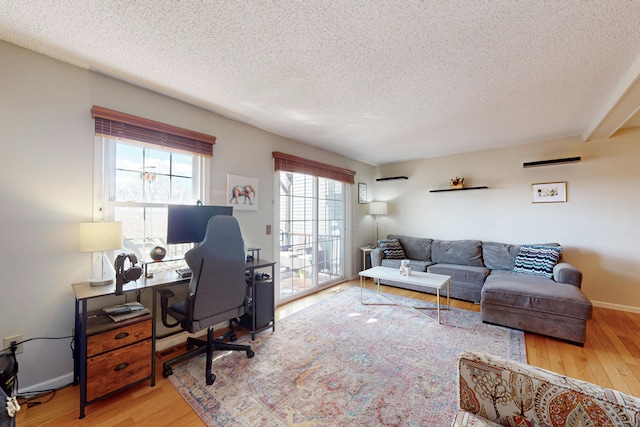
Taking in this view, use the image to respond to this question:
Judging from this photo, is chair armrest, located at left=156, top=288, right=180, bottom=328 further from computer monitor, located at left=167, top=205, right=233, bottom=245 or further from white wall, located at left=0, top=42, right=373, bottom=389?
white wall, located at left=0, top=42, right=373, bottom=389

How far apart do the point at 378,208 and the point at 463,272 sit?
78.7 inches

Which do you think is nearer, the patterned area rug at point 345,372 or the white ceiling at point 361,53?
the white ceiling at point 361,53

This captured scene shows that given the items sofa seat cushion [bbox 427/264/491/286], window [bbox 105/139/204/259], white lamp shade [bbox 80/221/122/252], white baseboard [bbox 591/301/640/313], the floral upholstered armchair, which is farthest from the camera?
sofa seat cushion [bbox 427/264/491/286]

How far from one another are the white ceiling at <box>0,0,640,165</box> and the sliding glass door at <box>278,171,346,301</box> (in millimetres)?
1303

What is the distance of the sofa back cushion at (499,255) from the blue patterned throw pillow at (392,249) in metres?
1.31

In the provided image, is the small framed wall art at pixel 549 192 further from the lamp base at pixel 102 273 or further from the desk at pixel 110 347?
the lamp base at pixel 102 273

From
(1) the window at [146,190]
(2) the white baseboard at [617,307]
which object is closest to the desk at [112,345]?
(1) the window at [146,190]

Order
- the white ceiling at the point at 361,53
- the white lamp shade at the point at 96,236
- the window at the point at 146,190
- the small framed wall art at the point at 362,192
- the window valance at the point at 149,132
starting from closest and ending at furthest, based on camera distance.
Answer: the white ceiling at the point at 361,53 < the white lamp shade at the point at 96,236 < the window valance at the point at 149,132 < the window at the point at 146,190 < the small framed wall art at the point at 362,192

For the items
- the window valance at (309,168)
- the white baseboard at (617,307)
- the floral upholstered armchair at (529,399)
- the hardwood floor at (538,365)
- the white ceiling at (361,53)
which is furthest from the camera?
the window valance at (309,168)

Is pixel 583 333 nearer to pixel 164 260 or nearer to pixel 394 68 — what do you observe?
pixel 394 68

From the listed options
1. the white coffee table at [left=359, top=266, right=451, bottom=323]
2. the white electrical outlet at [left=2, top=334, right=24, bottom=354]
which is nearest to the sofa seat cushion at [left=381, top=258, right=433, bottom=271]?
the white coffee table at [left=359, top=266, right=451, bottom=323]

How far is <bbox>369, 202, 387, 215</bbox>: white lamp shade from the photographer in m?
5.20

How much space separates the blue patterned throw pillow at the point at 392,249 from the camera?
15.1ft

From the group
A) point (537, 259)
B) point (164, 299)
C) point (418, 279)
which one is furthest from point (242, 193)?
point (537, 259)
